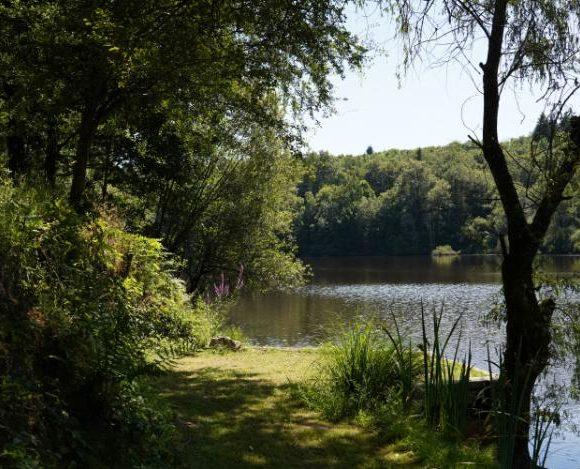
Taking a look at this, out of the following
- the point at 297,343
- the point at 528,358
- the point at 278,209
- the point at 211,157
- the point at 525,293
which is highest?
the point at 211,157

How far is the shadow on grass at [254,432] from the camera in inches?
163

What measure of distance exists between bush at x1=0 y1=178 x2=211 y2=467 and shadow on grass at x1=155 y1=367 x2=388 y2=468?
55 centimetres

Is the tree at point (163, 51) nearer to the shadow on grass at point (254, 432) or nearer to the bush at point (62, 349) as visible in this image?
the bush at point (62, 349)

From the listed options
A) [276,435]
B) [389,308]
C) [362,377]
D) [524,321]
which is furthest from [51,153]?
[389,308]

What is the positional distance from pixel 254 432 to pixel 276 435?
0.19 metres

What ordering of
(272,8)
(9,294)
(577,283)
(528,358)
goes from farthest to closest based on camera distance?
(272,8) < (577,283) < (528,358) < (9,294)

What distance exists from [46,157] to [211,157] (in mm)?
5714

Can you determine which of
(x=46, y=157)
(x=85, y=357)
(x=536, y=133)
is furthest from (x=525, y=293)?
(x=46, y=157)

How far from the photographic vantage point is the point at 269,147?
1681 centimetres

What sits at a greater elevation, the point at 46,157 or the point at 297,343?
the point at 46,157

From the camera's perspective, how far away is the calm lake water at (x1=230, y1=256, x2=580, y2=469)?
8078mm

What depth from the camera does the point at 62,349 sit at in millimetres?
3203

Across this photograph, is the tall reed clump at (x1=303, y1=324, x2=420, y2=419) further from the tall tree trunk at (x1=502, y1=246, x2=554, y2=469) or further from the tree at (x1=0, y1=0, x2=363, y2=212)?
the tree at (x1=0, y1=0, x2=363, y2=212)

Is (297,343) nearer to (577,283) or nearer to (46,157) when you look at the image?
(46,157)
